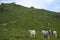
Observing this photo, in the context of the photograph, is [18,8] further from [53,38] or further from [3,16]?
[53,38]

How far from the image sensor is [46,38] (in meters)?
53.2

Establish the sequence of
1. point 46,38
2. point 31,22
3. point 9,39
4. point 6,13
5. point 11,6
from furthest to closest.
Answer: point 11,6, point 6,13, point 31,22, point 46,38, point 9,39

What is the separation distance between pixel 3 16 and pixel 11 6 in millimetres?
24964

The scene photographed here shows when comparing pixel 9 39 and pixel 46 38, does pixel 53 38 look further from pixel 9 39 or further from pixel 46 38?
pixel 9 39

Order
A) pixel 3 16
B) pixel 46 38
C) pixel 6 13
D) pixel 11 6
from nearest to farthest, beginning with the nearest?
pixel 46 38 < pixel 3 16 < pixel 6 13 < pixel 11 6

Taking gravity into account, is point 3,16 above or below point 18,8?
below

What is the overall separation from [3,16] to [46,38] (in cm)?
5312

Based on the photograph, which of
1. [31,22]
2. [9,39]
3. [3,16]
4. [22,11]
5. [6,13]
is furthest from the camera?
[22,11]

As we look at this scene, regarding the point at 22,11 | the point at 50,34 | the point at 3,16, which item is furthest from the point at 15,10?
the point at 50,34

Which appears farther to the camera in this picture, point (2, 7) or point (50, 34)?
point (2, 7)

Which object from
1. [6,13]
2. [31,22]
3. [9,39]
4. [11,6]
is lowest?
[9,39]

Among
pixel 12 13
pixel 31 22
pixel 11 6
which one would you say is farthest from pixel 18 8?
pixel 31 22

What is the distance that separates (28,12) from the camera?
4592 inches

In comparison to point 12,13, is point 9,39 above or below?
below
